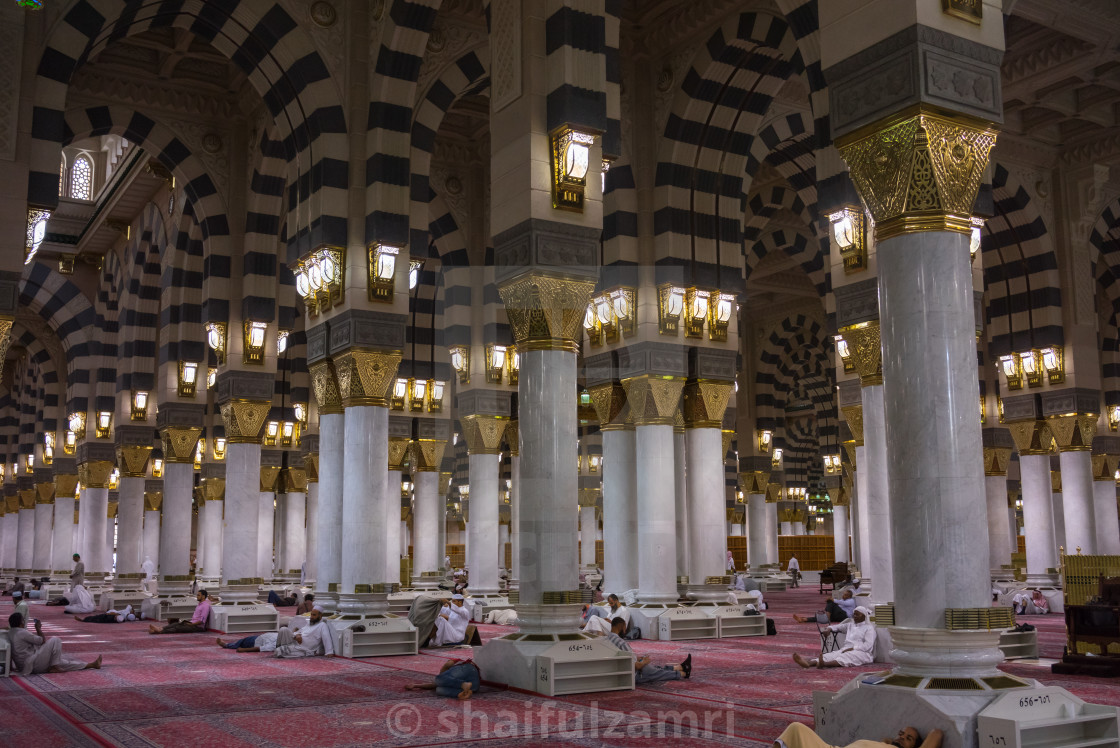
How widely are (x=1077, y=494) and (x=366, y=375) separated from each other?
10.7 meters

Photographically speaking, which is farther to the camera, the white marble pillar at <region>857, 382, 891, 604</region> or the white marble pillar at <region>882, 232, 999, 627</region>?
the white marble pillar at <region>857, 382, 891, 604</region>

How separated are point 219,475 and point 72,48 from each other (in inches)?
453

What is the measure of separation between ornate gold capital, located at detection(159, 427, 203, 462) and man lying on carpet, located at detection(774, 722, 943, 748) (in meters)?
11.9

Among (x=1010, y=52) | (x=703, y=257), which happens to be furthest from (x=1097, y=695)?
(x=1010, y=52)

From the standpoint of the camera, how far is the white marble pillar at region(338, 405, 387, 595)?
941cm

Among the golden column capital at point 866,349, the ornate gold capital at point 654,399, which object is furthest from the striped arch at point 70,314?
the golden column capital at point 866,349

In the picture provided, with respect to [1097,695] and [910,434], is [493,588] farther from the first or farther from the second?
[910,434]

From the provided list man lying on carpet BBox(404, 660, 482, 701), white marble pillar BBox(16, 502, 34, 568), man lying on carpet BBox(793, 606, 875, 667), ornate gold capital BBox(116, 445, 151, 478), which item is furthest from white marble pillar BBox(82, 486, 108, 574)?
man lying on carpet BBox(793, 606, 875, 667)

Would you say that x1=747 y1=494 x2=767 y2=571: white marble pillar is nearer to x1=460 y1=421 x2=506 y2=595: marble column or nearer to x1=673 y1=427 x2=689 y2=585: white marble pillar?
x1=460 y1=421 x2=506 y2=595: marble column

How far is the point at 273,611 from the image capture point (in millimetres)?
12109

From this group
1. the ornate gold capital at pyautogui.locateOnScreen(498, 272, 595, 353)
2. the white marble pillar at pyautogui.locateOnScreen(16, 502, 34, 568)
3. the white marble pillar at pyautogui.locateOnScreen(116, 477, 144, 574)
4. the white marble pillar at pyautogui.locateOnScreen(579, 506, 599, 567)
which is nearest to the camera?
the ornate gold capital at pyautogui.locateOnScreen(498, 272, 595, 353)

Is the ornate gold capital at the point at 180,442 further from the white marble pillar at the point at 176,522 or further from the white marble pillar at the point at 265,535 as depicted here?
the white marble pillar at the point at 265,535

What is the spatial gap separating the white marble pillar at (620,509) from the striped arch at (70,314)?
12485 millimetres

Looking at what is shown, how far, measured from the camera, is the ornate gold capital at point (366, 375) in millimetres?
9625
